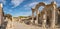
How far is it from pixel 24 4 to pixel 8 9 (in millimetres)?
1067

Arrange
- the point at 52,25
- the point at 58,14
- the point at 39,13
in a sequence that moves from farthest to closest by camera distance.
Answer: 1. the point at 39,13
2. the point at 58,14
3. the point at 52,25

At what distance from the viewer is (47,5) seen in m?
10.5

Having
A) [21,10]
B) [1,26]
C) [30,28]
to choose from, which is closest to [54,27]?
[30,28]

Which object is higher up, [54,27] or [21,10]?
[21,10]

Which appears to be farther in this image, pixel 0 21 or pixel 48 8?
pixel 48 8

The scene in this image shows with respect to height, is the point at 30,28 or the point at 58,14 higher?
the point at 58,14

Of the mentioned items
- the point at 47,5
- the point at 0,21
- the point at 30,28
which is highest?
the point at 47,5

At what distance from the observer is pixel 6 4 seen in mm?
8930

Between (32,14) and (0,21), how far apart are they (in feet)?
23.9

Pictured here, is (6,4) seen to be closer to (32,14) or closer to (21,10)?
(21,10)

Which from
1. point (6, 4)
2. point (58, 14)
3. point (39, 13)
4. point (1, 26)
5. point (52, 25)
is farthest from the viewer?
point (39, 13)

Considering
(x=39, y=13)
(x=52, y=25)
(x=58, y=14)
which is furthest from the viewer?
(x=39, y=13)

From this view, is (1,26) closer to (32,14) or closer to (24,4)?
(24,4)

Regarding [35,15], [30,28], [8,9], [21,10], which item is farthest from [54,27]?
[35,15]
